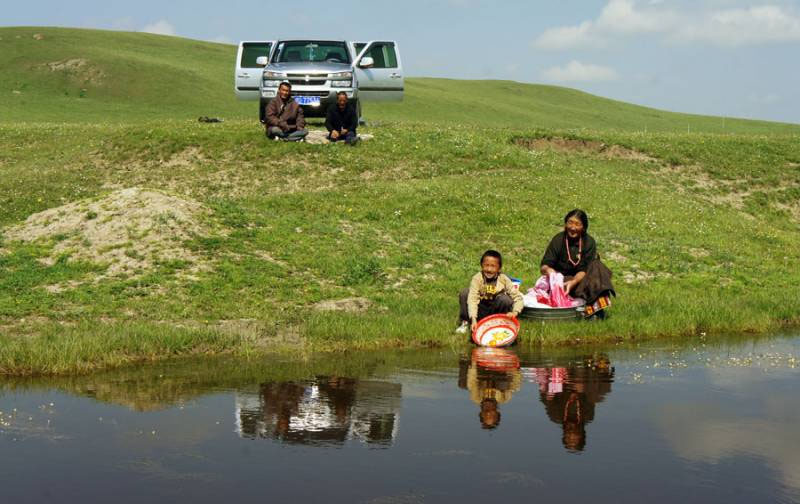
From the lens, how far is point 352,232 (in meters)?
18.7

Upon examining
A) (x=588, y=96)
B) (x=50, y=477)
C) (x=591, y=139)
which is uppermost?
(x=588, y=96)

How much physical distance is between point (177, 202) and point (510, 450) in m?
10.9

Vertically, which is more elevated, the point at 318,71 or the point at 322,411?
the point at 318,71

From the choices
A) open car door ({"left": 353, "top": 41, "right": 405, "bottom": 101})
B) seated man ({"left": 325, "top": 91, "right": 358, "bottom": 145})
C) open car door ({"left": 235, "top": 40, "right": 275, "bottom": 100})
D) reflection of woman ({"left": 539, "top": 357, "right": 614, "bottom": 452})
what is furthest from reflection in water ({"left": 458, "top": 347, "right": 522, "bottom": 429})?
open car door ({"left": 235, "top": 40, "right": 275, "bottom": 100})

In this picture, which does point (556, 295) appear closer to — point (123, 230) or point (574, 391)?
point (574, 391)

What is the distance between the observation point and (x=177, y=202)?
687 inches

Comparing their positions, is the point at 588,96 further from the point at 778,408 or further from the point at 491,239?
the point at 778,408

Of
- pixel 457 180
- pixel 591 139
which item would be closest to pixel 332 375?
pixel 457 180

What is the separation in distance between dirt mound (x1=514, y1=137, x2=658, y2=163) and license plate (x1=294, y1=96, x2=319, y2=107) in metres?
7.66

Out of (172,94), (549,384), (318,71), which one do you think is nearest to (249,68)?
(318,71)

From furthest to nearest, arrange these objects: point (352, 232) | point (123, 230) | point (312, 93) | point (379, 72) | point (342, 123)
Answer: point (379, 72) < point (312, 93) < point (342, 123) < point (352, 232) < point (123, 230)

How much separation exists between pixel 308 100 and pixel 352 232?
33.6 ft

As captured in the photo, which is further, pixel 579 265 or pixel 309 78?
pixel 309 78

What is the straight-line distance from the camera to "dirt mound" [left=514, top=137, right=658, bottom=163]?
32594 millimetres
